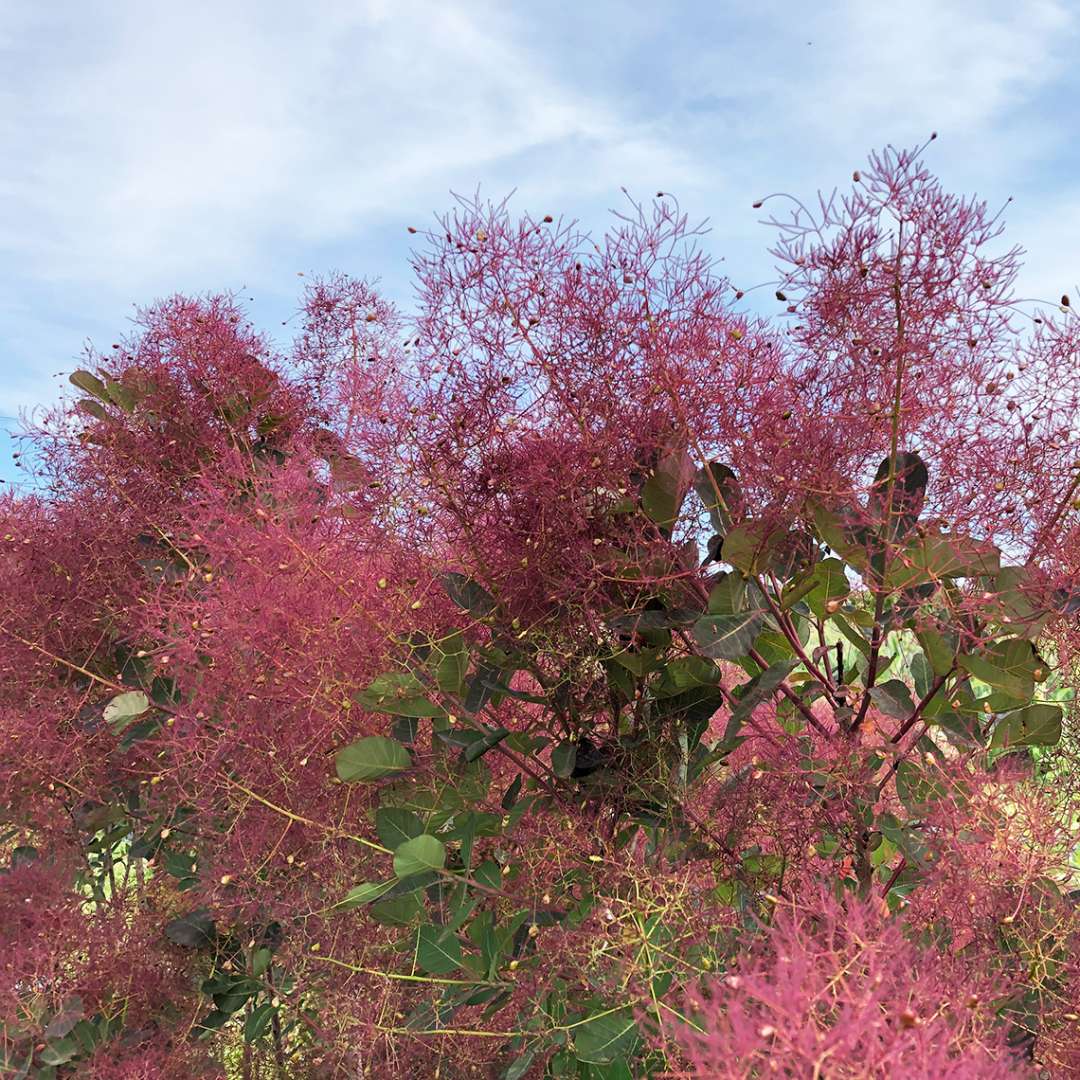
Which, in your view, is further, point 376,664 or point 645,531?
point 376,664

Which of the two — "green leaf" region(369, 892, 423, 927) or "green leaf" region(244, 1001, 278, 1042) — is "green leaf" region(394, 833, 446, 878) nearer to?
"green leaf" region(369, 892, 423, 927)

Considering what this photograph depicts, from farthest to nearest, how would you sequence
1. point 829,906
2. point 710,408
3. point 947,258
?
point 710,408 → point 947,258 → point 829,906

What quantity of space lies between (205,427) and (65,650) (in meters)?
0.44

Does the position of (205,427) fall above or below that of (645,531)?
above

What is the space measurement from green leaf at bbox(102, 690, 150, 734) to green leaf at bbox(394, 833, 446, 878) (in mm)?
596


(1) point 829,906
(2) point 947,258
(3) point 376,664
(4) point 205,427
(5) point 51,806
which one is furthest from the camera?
(5) point 51,806

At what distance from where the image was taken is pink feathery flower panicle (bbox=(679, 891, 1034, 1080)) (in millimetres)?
639

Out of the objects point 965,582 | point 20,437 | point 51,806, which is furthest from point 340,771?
point 20,437

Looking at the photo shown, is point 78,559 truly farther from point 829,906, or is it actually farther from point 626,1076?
point 829,906

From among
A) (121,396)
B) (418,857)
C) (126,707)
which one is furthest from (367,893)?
(121,396)

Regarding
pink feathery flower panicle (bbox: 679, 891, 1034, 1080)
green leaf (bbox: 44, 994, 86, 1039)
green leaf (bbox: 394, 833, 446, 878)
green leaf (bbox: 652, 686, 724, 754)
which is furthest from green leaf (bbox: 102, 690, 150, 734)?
pink feathery flower panicle (bbox: 679, 891, 1034, 1080)

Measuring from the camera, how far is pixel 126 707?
159cm

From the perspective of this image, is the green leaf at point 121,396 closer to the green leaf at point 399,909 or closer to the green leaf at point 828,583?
A: the green leaf at point 399,909

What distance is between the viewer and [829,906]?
2.82ft
